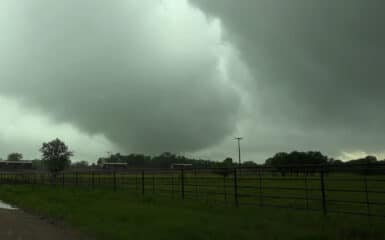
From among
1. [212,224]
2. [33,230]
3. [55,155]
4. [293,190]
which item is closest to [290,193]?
[293,190]

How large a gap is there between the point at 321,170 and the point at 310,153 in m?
97.1

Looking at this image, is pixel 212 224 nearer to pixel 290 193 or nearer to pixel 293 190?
pixel 290 193

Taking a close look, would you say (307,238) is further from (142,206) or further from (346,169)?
(142,206)

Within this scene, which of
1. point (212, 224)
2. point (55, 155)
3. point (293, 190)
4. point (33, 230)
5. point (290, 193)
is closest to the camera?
point (212, 224)

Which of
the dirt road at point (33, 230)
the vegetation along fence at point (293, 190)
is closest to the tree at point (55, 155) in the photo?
the vegetation along fence at point (293, 190)

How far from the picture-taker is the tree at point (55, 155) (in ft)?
438

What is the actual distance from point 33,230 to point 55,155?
127 metres

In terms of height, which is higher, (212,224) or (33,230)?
(212,224)

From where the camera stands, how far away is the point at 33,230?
46.3 ft

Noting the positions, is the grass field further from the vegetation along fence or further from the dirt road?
the dirt road

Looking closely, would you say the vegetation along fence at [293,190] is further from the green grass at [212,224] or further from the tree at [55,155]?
the tree at [55,155]

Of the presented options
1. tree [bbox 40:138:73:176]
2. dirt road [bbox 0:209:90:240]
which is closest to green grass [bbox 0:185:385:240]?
dirt road [bbox 0:209:90:240]

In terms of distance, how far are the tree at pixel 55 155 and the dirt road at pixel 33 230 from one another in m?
120

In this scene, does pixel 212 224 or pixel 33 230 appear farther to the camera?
Answer: pixel 33 230
